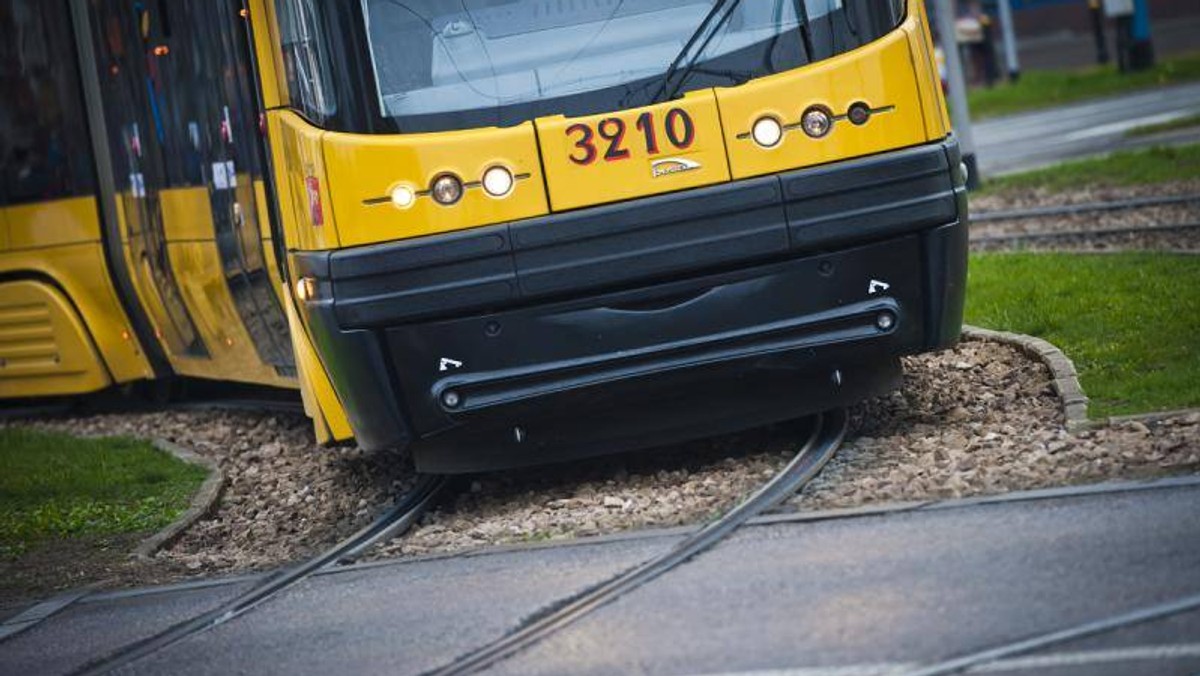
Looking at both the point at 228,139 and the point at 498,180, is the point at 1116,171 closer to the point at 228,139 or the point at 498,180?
the point at 228,139

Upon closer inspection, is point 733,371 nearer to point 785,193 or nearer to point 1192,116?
point 785,193

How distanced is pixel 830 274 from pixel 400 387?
1.81m

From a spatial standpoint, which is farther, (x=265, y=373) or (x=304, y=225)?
(x=265, y=373)

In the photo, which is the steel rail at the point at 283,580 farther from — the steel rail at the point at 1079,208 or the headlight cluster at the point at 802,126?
the steel rail at the point at 1079,208

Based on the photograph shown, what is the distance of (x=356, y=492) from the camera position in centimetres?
1144

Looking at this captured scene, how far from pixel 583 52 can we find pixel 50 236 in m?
7.18

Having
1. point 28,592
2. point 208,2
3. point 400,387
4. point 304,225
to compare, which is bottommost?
point 28,592

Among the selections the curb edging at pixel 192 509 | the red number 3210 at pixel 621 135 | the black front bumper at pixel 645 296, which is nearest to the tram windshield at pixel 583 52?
the red number 3210 at pixel 621 135

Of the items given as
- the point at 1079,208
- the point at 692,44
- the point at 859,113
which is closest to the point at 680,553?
the point at 859,113

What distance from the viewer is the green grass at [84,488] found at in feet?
37.8

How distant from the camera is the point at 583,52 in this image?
9.73 meters

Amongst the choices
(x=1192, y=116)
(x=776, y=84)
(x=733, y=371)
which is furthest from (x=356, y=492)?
(x=1192, y=116)

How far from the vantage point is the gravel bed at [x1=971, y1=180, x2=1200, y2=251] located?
16531 millimetres

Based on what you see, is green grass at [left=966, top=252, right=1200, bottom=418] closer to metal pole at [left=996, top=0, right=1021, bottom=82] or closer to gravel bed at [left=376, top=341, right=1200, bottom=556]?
gravel bed at [left=376, top=341, right=1200, bottom=556]
